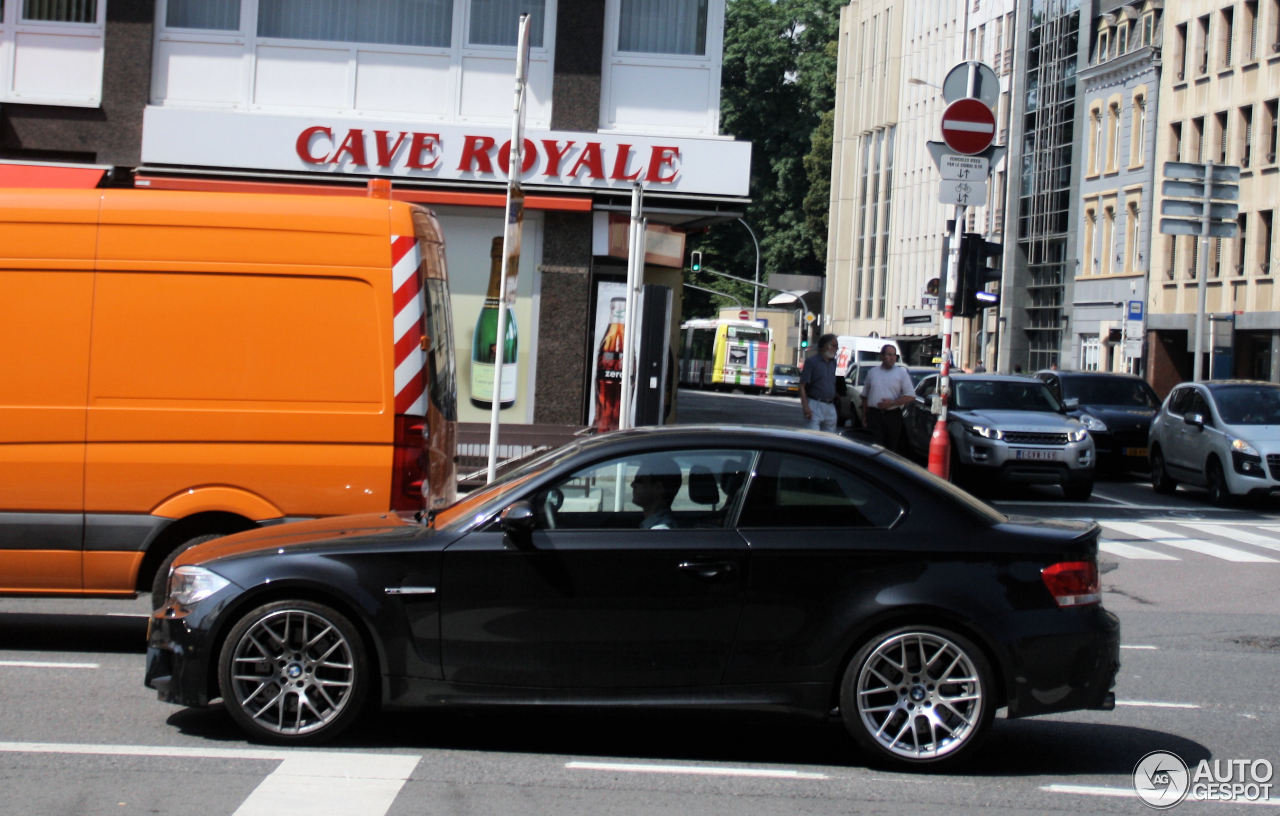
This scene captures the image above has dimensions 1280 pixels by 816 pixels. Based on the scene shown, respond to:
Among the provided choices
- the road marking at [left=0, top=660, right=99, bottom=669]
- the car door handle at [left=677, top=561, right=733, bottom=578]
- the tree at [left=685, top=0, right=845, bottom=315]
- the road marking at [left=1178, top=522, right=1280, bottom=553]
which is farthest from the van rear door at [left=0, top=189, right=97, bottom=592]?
the tree at [left=685, top=0, right=845, bottom=315]

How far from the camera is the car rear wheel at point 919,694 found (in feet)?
21.7

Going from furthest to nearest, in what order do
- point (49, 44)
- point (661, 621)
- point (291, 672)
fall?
point (49, 44) < point (291, 672) < point (661, 621)

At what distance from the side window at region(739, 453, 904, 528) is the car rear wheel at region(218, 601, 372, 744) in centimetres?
184

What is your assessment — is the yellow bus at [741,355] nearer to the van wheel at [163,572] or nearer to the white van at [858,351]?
the white van at [858,351]

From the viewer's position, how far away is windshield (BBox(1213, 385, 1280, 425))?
2175cm

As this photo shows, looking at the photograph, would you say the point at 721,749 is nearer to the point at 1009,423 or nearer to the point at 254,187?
the point at 254,187

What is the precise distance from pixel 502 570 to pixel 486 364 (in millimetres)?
12868

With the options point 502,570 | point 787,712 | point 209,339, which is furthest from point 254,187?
point 787,712

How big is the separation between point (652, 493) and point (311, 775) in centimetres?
183

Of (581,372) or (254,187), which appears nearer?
(254,187)

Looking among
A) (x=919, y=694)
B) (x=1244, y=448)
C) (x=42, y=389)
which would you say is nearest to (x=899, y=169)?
(x=1244, y=448)

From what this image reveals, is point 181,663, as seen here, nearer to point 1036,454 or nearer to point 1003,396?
point 1036,454

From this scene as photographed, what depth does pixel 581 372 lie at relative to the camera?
19375mm

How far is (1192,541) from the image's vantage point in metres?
17.2
